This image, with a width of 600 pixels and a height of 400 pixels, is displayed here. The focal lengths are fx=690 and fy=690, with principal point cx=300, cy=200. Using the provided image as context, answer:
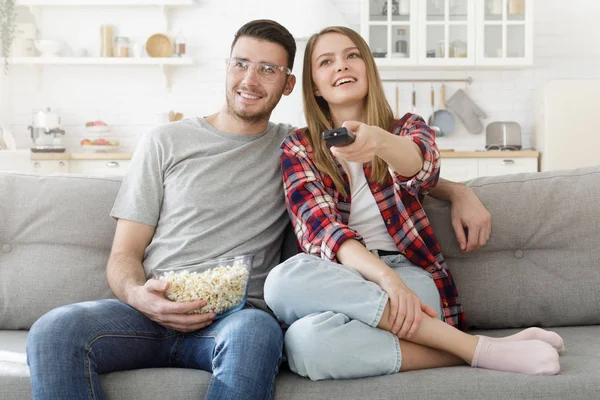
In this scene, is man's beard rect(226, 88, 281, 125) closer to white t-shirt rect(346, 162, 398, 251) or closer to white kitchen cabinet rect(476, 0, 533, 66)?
white t-shirt rect(346, 162, 398, 251)

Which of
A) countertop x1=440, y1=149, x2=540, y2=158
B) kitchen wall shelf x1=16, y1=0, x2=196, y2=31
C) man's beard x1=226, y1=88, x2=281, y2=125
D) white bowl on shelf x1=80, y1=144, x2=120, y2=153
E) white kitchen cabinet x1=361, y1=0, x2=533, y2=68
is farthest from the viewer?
kitchen wall shelf x1=16, y1=0, x2=196, y2=31

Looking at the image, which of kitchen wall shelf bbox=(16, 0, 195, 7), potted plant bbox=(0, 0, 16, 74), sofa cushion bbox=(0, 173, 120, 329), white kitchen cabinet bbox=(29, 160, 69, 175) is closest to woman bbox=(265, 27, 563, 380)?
sofa cushion bbox=(0, 173, 120, 329)

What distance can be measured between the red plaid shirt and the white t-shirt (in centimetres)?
2

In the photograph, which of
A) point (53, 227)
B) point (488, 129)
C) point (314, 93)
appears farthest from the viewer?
point (488, 129)

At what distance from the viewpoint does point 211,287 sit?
4.98 ft

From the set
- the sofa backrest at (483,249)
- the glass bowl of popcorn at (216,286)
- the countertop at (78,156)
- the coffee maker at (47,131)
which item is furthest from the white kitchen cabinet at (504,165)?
the glass bowl of popcorn at (216,286)

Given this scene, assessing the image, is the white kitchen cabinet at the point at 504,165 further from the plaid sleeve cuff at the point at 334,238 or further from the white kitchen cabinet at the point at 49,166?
the plaid sleeve cuff at the point at 334,238

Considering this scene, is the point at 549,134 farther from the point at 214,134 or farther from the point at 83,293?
the point at 83,293

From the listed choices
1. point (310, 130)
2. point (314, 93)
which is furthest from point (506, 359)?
point (314, 93)

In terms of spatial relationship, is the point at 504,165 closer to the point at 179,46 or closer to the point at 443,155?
the point at 443,155

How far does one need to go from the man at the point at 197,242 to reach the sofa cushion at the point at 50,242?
A: 0.12 meters

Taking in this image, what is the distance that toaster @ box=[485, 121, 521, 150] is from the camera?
16.7 ft

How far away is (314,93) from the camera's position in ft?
6.79

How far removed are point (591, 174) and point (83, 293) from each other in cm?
144
